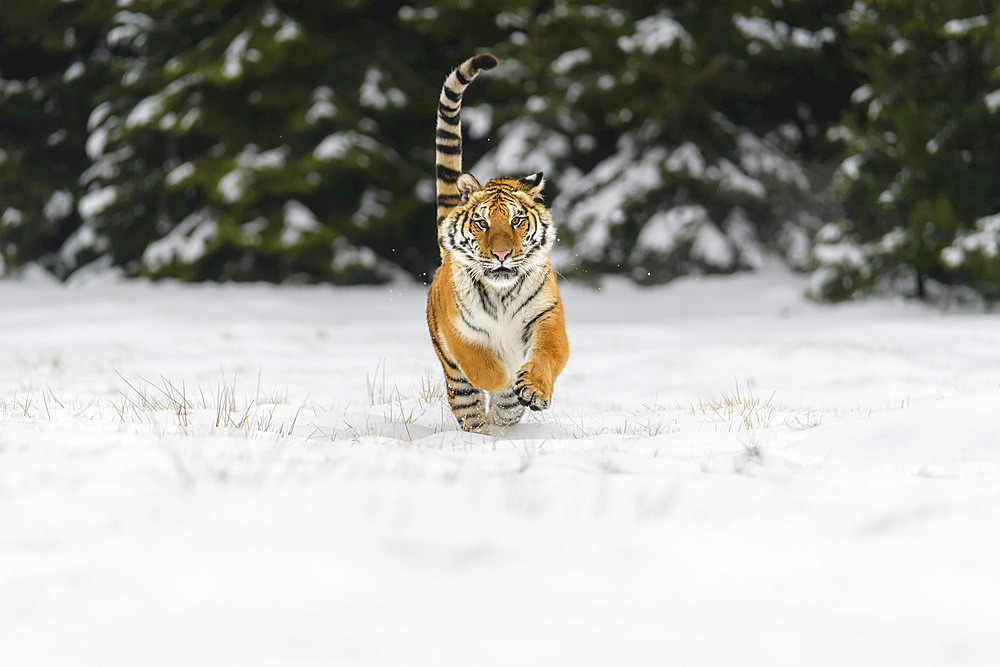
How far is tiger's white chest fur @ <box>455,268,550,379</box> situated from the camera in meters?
3.93

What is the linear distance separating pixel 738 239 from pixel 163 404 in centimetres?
992

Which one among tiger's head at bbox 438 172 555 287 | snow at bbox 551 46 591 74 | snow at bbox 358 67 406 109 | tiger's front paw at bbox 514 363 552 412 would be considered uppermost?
snow at bbox 551 46 591 74

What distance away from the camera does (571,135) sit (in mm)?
13789

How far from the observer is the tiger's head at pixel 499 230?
375 cm

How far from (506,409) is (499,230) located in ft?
3.17

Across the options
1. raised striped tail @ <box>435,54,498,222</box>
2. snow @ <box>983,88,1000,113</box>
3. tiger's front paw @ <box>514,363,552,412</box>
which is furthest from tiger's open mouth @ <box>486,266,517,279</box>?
snow @ <box>983,88,1000,113</box>

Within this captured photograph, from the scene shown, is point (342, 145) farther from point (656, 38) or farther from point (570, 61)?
point (656, 38)

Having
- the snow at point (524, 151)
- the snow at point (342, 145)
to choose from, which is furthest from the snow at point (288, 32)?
the snow at point (524, 151)

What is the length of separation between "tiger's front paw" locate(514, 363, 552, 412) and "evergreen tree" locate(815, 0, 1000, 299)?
7841 mm

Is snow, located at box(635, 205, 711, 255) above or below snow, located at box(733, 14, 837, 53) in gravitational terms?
below

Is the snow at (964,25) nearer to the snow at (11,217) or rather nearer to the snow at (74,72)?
the snow at (74,72)

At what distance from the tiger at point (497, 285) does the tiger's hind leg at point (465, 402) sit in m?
0.01

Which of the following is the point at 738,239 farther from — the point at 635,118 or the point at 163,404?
the point at 163,404

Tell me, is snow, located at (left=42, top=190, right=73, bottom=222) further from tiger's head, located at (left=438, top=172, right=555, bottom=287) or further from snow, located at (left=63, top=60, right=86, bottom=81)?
tiger's head, located at (left=438, top=172, right=555, bottom=287)
